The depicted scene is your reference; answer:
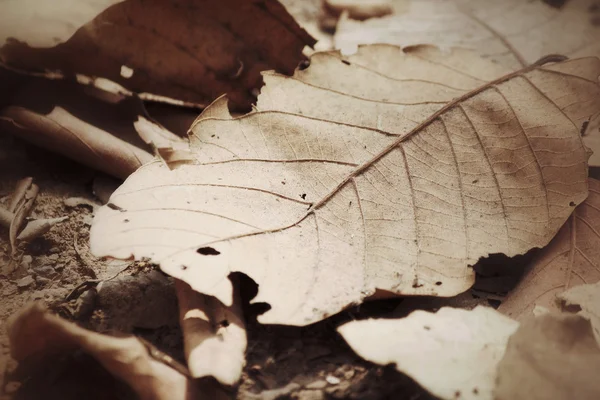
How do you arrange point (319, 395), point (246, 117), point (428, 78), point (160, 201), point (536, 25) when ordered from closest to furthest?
point (319, 395) < point (160, 201) < point (246, 117) < point (428, 78) < point (536, 25)

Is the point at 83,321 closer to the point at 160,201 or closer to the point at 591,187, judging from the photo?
the point at 160,201

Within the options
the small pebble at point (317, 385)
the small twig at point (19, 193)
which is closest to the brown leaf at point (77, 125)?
the small twig at point (19, 193)

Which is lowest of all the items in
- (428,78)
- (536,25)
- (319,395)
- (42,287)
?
(319,395)

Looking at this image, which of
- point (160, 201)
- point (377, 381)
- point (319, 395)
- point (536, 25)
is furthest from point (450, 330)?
point (536, 25)

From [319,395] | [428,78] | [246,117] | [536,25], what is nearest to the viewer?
[319,395]

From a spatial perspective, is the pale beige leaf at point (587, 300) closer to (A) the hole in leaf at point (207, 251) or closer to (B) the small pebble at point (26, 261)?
(A) the hole in leaf at point (207, 251)

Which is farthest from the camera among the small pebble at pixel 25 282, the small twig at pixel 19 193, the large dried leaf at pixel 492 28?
the large dried leaf at pixel 492 28

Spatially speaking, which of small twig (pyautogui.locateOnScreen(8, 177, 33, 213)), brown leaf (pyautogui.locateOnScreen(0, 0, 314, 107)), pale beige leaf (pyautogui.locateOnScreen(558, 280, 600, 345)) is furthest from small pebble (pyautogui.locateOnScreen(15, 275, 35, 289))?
pale beige leaf (pyautogui.locateOnScreen(558, 280, 600, 345))

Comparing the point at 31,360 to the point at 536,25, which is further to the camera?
the point at 536,25
